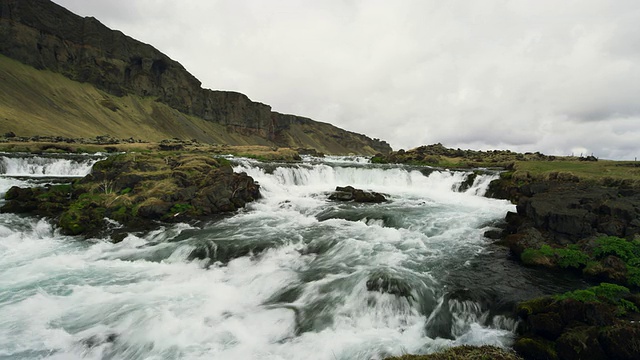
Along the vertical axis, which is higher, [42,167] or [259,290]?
[42,167]

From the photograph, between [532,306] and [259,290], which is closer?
[532,306]

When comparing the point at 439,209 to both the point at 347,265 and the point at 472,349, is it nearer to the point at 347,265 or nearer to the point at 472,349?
the point at 347,265

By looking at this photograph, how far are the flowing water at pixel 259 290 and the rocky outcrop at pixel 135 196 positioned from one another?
133cm

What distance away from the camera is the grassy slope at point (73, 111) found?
244 ft

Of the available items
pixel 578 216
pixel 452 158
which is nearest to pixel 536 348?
pixel 578 216

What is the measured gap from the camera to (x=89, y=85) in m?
117

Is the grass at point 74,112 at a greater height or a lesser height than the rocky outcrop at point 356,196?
greater

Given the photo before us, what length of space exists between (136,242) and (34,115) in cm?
9064

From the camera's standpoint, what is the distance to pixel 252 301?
10164mm

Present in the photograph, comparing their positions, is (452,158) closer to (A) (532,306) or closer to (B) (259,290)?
(A) (532,306)

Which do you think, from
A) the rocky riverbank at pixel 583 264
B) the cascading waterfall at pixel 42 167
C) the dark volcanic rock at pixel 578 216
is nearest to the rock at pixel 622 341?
the rocky riverbank at pixel 583 264

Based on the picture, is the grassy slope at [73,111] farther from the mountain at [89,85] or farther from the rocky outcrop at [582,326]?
the rocky outcrop at [582,326]

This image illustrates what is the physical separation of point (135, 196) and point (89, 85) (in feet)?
416

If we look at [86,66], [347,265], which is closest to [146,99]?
[86,66]
